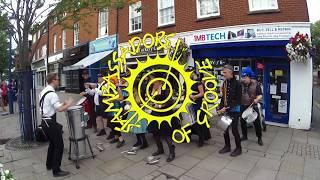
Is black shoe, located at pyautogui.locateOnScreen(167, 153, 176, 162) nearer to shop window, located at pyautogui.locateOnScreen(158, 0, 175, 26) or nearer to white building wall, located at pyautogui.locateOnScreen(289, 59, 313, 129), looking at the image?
white building wall, located at pyautogui.locateOnScreen(289, 59, 313, 129)

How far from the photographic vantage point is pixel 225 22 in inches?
368

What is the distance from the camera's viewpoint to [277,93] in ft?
28.3

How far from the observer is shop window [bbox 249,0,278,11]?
28.1ft

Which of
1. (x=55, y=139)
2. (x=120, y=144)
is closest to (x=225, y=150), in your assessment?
(x=120, y=144)

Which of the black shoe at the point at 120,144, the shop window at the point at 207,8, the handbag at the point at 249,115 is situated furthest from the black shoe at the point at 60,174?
the shop window at the point at 207,8

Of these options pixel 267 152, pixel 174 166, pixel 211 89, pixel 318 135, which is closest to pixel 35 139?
pixel 174 166

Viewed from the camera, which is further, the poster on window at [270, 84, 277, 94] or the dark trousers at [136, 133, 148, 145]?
the poster on window at [270, 84, 277, 94]

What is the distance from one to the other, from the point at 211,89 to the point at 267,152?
213 cm

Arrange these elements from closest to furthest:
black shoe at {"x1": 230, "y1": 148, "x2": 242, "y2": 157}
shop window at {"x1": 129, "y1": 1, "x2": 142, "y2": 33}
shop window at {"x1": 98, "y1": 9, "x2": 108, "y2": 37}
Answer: black shoe at {"x1": 230, "y1": 148, "x2": 242, "y2": 157}, shop window at {"x1": 129, "y1": 1, "x2": 142, "y2": 33}, shop window at {"x1": 98, "y1": 9, "x2": 108, "y2": 37}

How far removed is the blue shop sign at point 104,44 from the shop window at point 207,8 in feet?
19.3

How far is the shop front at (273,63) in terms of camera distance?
8.02m

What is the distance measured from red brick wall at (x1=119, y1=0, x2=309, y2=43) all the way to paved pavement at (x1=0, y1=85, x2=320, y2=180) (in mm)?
4099

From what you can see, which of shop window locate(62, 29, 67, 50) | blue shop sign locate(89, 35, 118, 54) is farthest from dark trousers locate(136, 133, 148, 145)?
shop window locate(62, 29, 67, 50)

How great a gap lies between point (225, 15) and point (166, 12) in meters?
3.15
